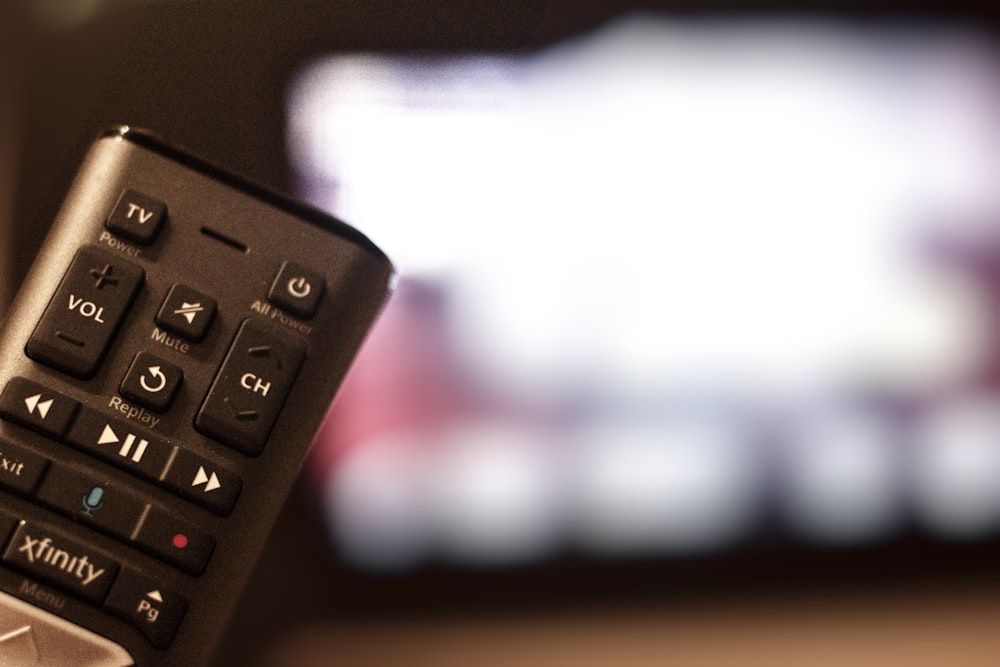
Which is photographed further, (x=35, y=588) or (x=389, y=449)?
(x=389, y=449)

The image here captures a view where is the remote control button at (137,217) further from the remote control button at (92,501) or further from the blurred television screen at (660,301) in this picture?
the blurred television screen at (660,301)

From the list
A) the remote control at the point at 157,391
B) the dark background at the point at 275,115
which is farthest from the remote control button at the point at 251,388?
the dark background at the point at 275,115

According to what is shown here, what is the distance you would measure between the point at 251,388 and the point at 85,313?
2.1 inches

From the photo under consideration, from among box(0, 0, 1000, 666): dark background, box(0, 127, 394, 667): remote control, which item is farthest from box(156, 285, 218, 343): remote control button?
box(0, 0, 1000, 666): dark background

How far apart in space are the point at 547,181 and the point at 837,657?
0.40 m

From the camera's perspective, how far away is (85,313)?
1.05 feet

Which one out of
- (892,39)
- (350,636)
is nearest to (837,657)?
(350,636)

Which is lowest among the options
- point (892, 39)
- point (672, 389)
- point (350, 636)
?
point (350, 636)

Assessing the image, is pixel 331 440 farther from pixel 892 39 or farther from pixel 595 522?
pixel 892 39

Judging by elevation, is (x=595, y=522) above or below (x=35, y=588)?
above

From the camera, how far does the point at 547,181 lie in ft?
2.46

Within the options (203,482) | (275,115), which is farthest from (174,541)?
(275,115)

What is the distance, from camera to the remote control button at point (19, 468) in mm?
310

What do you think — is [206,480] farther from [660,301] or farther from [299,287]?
[660,301]
